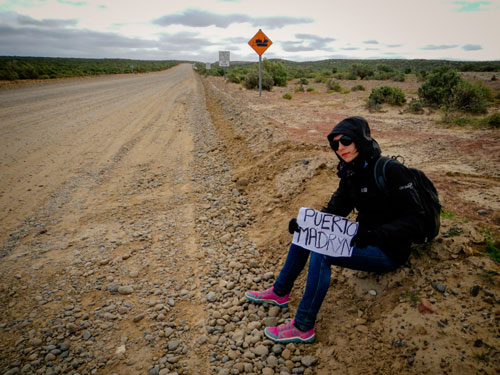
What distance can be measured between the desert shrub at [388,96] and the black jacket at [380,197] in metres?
10.9

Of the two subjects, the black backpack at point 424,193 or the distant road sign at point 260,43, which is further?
the distant road sign at point 260,43

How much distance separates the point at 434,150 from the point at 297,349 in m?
5.45

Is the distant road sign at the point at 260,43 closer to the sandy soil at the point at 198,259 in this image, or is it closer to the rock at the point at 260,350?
the sandy soil at the point at 198,259

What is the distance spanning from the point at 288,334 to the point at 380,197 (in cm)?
141

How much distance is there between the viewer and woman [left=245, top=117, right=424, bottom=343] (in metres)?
2.06

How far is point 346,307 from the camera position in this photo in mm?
2611

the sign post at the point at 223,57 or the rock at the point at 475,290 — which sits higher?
the sign post at the point at 223,57

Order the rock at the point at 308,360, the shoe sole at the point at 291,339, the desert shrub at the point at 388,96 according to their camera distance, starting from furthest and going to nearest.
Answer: the desert shrub at the point at 388,96 → the shoe sole at the point at 291,339 → the rock at the point at 308,360

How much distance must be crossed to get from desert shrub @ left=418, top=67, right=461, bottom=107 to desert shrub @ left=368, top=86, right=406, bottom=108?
78 cm

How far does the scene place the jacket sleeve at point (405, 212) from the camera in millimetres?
2045

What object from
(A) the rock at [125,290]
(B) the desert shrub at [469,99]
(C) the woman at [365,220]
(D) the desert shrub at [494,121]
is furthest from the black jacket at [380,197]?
(B) the desert shrub at [469,99]

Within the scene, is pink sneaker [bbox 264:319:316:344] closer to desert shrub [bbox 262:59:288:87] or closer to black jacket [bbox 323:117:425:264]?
black jacket [bbox 323:117:425:264]

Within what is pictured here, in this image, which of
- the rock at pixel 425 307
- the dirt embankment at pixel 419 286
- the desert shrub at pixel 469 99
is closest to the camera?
the dirt embankment at pixel 419 286

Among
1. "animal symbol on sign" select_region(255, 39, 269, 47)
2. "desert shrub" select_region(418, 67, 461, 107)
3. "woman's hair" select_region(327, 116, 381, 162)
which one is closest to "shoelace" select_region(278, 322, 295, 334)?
"woman's hair" select_region(327, 116, 381, 162)
